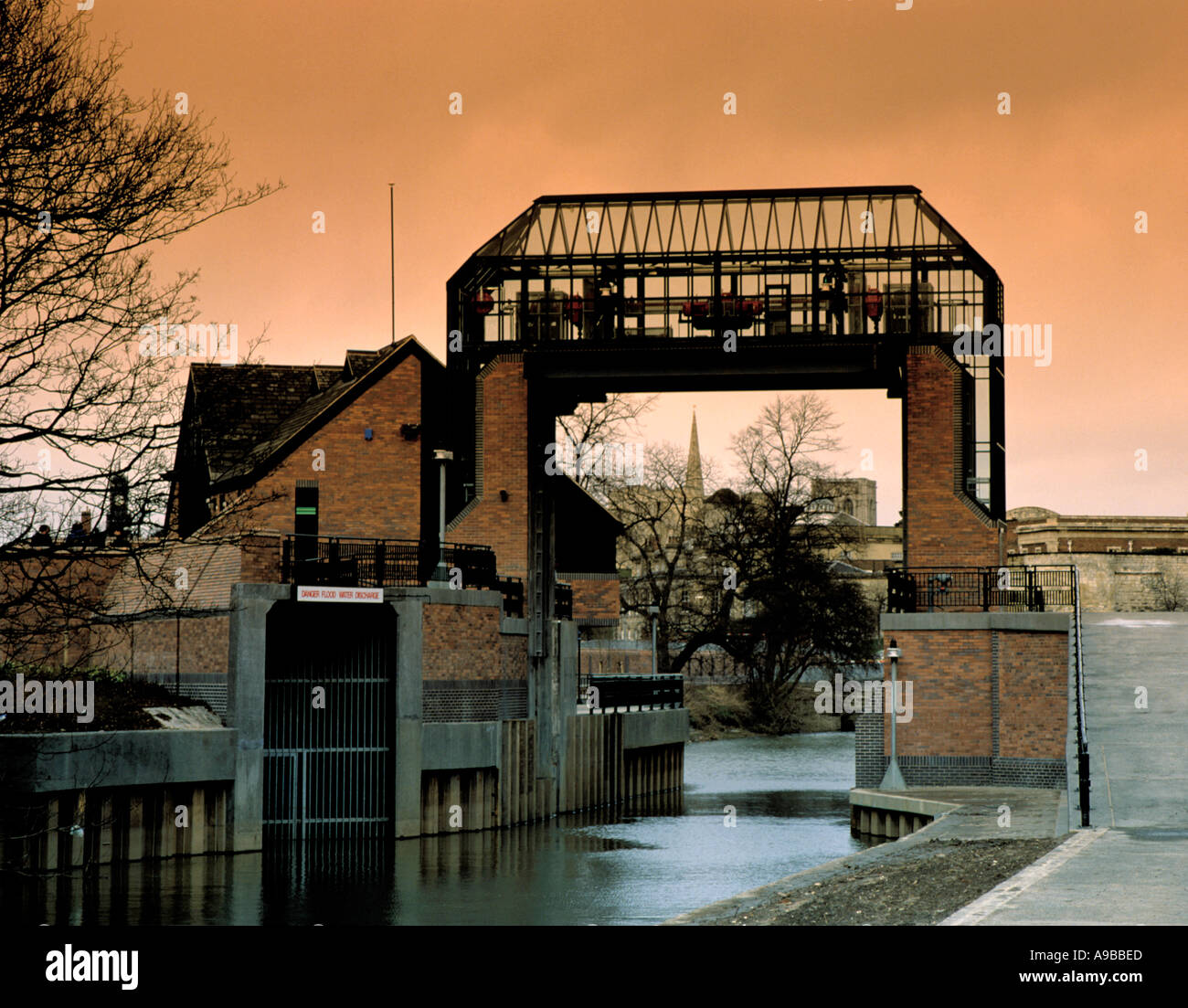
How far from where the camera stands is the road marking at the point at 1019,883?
43.3 feet

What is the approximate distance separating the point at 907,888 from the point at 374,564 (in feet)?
65.3

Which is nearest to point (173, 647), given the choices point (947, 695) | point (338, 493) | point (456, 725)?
point (456, 725)

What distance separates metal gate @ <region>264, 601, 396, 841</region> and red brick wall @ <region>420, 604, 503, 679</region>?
A: 2.60 ft

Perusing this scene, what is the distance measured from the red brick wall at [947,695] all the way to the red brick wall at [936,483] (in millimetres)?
3837

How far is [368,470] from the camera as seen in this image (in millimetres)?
42500

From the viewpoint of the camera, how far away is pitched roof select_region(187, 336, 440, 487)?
135 ft

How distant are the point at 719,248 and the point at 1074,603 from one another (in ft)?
43.1

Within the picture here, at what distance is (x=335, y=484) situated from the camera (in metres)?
42.2

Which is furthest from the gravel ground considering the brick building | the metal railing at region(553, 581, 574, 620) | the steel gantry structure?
the metal railing at region(553, 581, 574, 620)

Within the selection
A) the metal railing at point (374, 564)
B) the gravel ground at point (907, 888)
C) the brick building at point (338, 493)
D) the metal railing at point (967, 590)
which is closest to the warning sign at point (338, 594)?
the metal railing at point (374, 564)

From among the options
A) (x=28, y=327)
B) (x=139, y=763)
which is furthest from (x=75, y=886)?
(x=28, y=327)

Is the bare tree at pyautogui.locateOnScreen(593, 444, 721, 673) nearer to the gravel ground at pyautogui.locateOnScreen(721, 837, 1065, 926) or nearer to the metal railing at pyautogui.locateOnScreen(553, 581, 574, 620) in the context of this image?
the metal railing at pyautogui.locateOnScreen(553, 581, 574, 620)

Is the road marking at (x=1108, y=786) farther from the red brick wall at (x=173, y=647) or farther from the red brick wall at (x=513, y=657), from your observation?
the red brick wall at (x=173, y=647)

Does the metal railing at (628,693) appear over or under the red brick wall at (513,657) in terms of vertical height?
under
